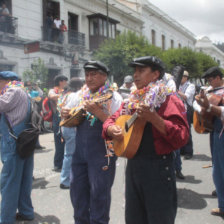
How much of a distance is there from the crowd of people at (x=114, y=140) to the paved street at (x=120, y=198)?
0.88 ft

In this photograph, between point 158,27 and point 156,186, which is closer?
point 156,186

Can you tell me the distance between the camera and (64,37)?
19.0 metres

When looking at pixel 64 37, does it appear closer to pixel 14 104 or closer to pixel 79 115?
pixel 14 104

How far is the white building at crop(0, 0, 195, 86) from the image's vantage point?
51.8 ft

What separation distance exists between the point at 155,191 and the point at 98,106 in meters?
1.00

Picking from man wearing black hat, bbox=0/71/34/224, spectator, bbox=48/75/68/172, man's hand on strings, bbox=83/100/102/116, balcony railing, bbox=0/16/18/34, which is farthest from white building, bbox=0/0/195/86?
man's hand on strings, bbox=83/100/102/116

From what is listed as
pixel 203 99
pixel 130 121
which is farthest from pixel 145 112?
pixel 203 99

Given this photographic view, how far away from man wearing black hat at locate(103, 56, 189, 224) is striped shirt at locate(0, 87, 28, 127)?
1.50m

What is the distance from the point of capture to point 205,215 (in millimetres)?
3701

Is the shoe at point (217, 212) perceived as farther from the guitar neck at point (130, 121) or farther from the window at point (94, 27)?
the window at point (94, 27)

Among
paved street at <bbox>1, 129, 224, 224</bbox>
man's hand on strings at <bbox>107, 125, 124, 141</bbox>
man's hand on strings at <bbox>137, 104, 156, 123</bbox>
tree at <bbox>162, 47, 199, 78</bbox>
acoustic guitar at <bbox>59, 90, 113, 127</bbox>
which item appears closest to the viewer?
man's hand on strings at <bbox>137, 104, 156, 123</bbox>

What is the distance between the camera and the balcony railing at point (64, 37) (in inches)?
707

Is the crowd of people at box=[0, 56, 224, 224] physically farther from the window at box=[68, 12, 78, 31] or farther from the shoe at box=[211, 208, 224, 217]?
the window at box=[68, 12, 78, 31]

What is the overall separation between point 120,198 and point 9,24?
13.6 meters
